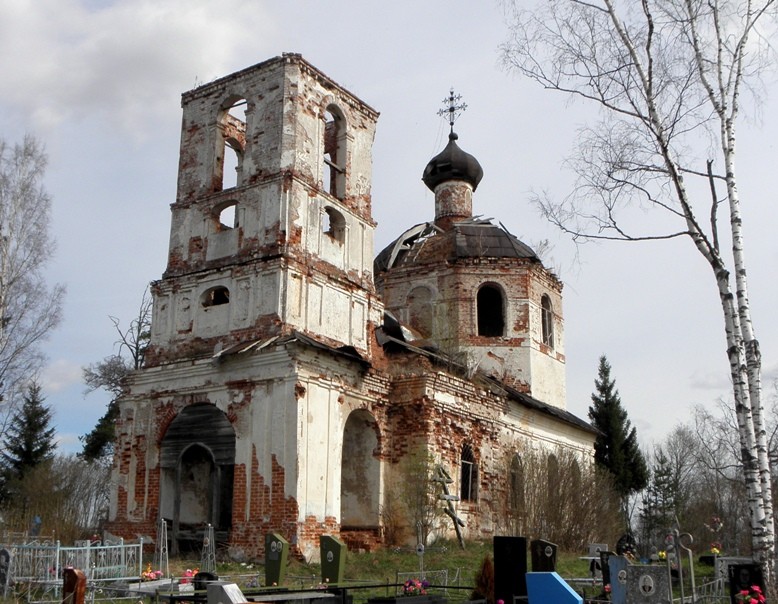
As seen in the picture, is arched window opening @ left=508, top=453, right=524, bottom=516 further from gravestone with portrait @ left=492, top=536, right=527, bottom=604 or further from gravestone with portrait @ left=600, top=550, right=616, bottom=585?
gravestone with portrait @ left=492, top=536, right=527, bottom=604

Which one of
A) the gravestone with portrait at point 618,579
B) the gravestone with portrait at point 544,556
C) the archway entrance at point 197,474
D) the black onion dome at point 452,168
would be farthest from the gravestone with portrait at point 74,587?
the black onion dome at point 452,168

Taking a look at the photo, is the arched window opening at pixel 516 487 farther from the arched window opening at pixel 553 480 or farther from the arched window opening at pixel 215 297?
the arched window opening at pixel 215 297

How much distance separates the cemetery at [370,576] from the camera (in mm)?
8156

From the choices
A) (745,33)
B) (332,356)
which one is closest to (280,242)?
(332,356)

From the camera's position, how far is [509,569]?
9789 millimetres

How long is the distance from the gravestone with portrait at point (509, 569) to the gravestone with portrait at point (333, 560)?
2928 mm

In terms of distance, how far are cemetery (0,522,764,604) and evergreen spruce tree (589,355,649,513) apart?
18.3m

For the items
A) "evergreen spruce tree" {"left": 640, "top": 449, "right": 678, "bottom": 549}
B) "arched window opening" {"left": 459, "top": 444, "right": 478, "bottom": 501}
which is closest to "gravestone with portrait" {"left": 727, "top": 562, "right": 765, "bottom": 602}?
"arched window opening" {"left": 459, "top": 444, "right": 478, "bottom": 501}

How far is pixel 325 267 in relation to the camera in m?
18.1

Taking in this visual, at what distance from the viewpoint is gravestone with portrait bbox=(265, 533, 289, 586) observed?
1221cm

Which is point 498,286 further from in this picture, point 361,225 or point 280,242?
point 280,242

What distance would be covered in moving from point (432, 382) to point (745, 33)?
9223 millimetres

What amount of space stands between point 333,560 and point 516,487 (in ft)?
28.9

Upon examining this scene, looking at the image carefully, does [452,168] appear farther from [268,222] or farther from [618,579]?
[618,579]
